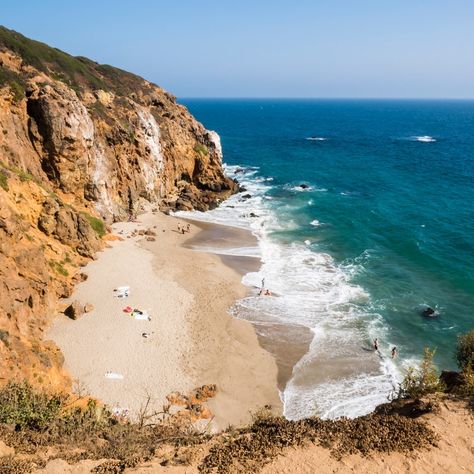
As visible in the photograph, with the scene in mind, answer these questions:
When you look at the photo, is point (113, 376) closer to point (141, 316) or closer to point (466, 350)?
point (141, 316)

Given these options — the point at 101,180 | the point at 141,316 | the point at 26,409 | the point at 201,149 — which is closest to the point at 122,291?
the point at 141,316

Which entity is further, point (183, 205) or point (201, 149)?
point (201, 149)

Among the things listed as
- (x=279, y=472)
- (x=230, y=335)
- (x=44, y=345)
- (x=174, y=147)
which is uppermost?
(x=174, y=147)

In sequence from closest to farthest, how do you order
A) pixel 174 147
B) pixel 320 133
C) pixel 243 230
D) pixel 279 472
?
pixel 279 472, pixel 243 230, pixel 174 147, pixel 320 133

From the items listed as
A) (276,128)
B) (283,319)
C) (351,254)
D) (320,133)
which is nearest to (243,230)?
(351,254)

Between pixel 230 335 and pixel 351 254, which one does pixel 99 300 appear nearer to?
pixel 230 335

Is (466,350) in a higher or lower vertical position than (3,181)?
lower
